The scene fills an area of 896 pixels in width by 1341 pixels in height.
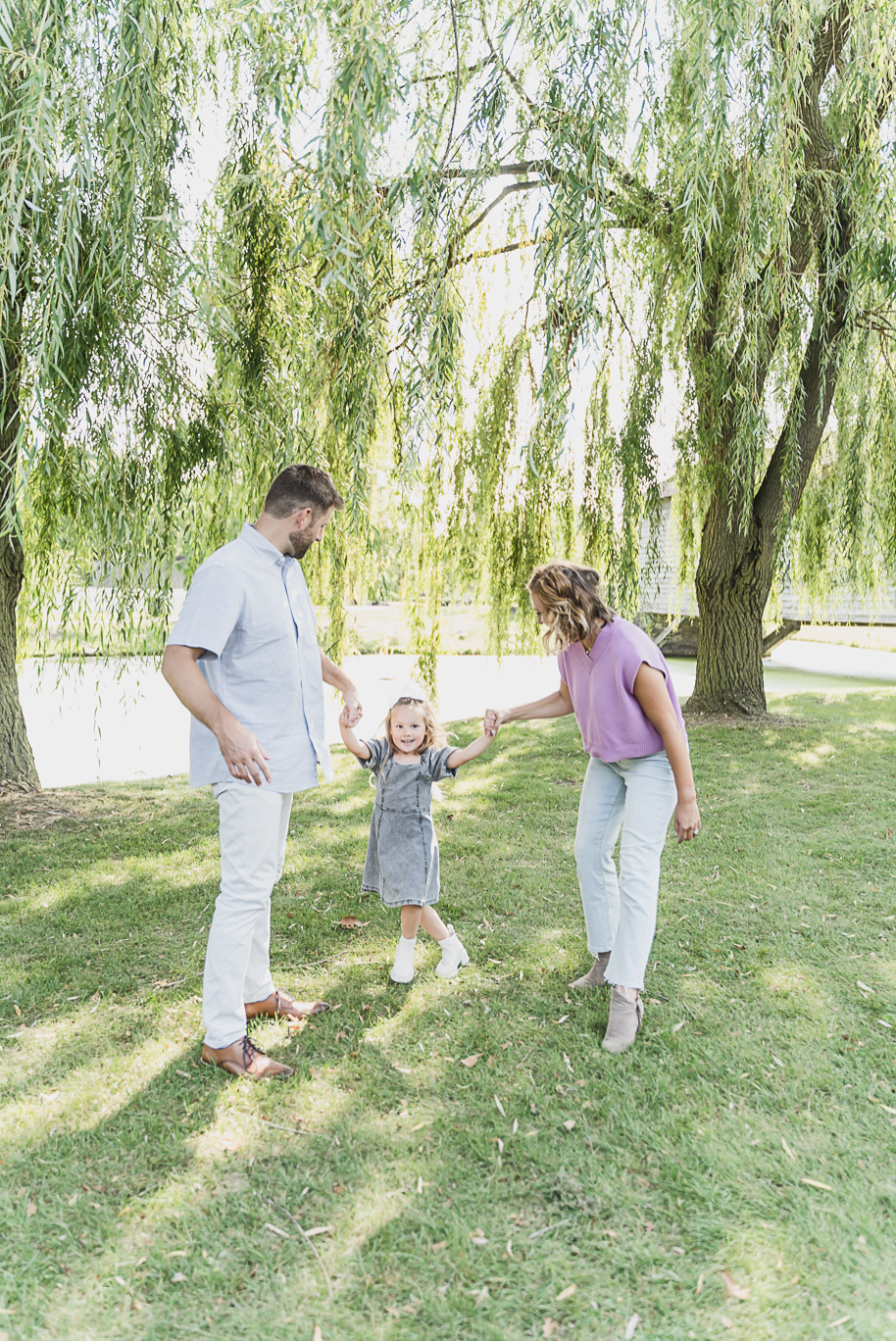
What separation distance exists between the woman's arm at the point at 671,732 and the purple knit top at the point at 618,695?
29 millimetres

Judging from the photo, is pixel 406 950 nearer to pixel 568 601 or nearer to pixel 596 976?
pixel 596 976

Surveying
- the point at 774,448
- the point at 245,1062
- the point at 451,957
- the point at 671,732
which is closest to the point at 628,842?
the point at 671,732

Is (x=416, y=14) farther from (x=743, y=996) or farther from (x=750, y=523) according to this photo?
(x=750, y=523)

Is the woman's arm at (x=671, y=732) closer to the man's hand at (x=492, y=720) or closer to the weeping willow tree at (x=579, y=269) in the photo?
the man's hand at (x=492, y=720)

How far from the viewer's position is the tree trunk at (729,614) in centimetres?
820

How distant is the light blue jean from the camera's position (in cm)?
293

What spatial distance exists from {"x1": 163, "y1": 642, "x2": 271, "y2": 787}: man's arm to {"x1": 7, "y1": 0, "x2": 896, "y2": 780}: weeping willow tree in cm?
111

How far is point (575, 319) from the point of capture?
3.85 m

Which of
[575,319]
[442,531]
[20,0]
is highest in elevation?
[20,0]

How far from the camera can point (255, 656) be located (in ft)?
8.95

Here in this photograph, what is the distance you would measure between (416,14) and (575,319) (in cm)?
136

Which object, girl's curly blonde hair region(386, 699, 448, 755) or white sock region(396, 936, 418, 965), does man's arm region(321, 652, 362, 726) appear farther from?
white sock region(396, 936, 418, 965)

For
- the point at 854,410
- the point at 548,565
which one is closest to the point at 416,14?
the point at 548,565

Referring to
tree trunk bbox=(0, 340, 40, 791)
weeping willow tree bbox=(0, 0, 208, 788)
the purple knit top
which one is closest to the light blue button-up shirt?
the purple knit top
